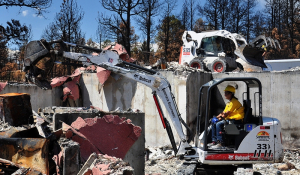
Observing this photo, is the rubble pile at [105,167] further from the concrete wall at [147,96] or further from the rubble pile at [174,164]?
→ the concrete wall at [147,96]

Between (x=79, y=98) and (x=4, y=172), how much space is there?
24.2 feet

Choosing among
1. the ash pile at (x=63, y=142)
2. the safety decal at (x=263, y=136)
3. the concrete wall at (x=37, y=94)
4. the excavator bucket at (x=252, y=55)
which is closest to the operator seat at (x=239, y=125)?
the safety decal at (x=263, y=136)

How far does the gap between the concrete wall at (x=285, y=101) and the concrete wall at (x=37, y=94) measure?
25.6 ft

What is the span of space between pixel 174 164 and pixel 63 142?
13.4 feet

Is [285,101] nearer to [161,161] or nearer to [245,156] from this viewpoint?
[161,161]

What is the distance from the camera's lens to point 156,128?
949 centimetres

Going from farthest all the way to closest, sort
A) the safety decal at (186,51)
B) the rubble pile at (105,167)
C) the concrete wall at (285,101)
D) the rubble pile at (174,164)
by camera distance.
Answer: the safety decal at (186,51)
the concrete wall at (285,101)
the rubble pile at (174,164)
the rubble pile at (105,167)

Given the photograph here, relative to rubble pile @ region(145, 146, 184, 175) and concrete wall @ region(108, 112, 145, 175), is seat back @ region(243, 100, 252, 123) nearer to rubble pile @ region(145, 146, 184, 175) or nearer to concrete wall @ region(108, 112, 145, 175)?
concrete wall @ region(108, 112, 145, 175)

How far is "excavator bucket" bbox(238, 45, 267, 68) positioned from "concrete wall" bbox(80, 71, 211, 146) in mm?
2567

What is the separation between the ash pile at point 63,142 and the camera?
412cm

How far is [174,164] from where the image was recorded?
7.75 meters

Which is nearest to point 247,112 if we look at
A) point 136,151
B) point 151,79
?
point 151,79

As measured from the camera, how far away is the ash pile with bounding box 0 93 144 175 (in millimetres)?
4125

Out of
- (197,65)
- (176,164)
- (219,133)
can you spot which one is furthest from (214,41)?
(219,133)
